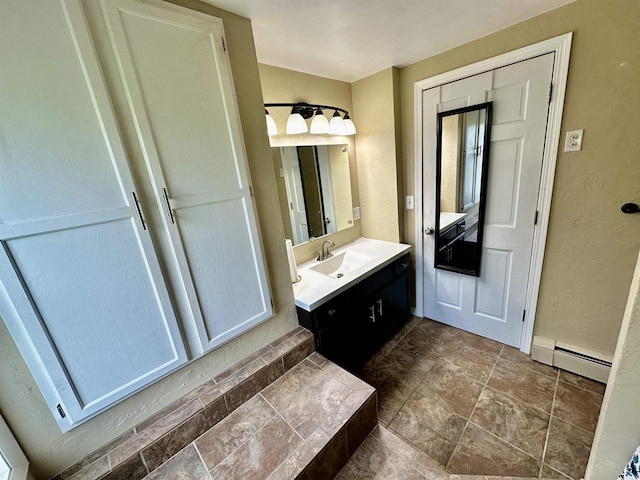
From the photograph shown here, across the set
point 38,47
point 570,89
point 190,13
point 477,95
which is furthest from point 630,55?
point 38,47

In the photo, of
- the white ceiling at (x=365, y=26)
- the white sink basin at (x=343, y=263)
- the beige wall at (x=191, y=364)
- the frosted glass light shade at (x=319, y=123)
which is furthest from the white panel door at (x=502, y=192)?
the beige wall at (x=191, y=364)

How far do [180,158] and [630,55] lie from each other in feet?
7.17

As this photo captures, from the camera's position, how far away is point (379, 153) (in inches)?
86.7

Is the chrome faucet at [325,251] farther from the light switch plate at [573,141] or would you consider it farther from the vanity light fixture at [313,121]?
the light switch plate at [573,141]

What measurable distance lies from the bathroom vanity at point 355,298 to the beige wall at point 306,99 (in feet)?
0.49

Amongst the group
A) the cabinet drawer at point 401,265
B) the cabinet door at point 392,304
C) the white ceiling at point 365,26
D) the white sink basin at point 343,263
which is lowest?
the cabinet door at point 392,304

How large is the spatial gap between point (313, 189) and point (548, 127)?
1.54 m

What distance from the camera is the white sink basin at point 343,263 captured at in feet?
6.79

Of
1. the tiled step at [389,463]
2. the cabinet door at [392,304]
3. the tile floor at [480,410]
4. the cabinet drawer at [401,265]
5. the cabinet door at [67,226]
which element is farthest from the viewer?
the cabinet drawer at [401,265]

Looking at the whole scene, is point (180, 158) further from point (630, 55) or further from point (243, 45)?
point (630, 55)

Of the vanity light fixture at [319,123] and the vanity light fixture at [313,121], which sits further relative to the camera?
the vanity light fixture at [319,123]

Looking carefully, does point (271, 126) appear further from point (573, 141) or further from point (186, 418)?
point (573, 141)

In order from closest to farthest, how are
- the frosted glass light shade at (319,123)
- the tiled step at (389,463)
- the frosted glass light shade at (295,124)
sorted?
the tiled step at (389,463), the frosted glass light shade at (295,124), the frosted glass light shade at (319,123)

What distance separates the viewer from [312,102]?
1971 millimetres
